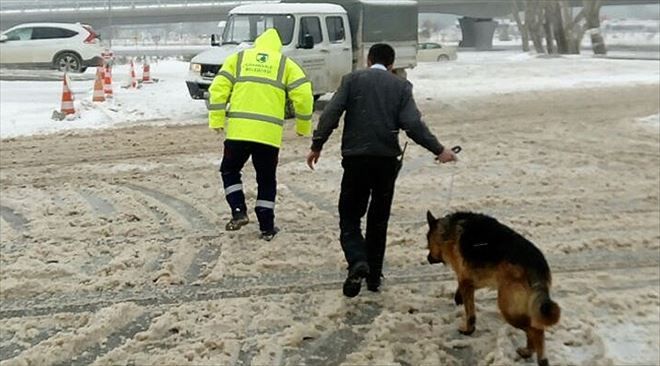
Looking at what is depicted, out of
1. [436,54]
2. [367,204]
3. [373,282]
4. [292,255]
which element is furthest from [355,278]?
[436,54]

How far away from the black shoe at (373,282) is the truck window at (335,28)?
12889mm

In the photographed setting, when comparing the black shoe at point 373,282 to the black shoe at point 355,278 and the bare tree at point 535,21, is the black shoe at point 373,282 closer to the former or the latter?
the black shoe at point 355,278

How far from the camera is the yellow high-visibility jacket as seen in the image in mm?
6883

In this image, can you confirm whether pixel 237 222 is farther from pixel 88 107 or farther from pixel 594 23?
pixel 594 23

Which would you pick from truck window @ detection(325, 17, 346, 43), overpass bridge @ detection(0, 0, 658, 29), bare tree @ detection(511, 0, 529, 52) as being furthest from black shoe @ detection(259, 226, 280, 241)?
overpass bridge @ detection(0, 0, 658, 29)

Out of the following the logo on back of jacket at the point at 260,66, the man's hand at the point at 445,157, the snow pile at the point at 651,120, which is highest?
the logo on back of jacket at the point at 260,66

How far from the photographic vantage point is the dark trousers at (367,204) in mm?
5578

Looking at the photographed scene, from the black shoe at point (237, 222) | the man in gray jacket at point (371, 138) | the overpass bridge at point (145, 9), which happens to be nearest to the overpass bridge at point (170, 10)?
the overpass bridge at point (145, 9)

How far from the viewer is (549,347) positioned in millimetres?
4762

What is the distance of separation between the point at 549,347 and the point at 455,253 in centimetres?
80

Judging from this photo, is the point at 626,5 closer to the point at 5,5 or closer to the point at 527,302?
the point at 5,5

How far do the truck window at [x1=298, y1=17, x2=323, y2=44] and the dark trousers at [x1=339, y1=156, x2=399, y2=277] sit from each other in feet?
39.0

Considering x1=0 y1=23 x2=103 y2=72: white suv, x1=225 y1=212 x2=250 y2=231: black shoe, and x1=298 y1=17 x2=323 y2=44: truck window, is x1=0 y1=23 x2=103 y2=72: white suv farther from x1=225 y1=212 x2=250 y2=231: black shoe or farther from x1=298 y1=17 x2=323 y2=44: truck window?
x1=225 y1=212 x2=250 y2=231: black shoe

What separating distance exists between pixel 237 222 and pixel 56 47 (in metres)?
23.3
